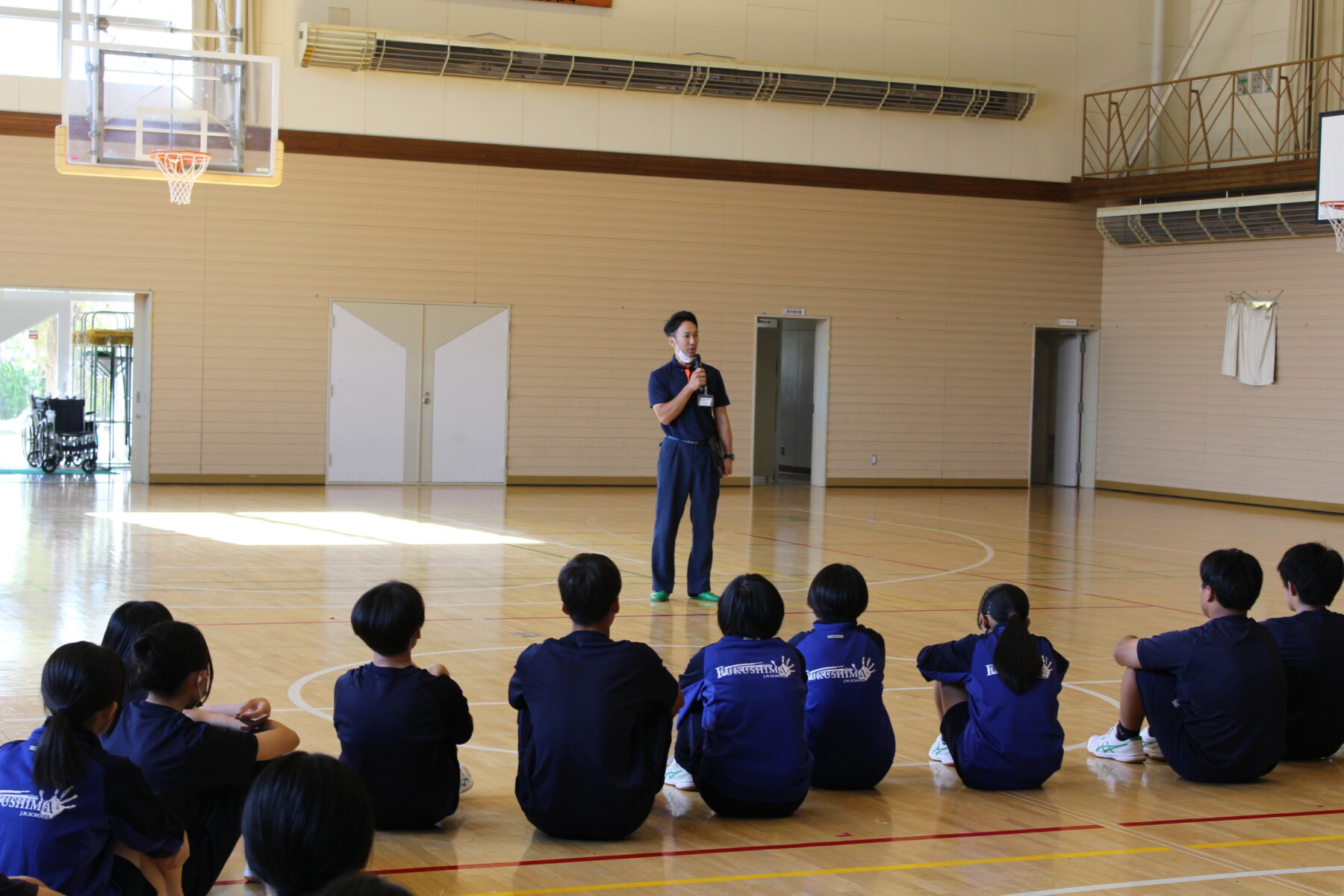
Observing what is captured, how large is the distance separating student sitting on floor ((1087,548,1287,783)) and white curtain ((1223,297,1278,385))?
48.2ft

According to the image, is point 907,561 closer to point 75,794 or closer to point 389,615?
point 389,615

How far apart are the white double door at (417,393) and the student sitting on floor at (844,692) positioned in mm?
13734

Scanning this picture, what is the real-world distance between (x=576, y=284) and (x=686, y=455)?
32.5 ft

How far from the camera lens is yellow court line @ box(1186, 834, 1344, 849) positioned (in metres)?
4.10

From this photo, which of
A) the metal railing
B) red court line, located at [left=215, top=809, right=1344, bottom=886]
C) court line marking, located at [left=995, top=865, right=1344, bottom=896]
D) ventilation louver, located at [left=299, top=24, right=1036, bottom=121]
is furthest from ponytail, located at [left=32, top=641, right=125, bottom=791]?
the metal railing

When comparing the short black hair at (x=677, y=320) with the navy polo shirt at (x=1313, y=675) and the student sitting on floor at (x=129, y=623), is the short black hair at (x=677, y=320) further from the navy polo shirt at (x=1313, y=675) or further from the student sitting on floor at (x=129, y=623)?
the student sitting on floor at (x=129, y=623)

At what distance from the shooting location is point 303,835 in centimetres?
184

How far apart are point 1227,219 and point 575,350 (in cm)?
895

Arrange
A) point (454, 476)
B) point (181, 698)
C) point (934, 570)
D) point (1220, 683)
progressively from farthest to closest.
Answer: point (454, 476) < point (934, 570) < point (1220, 683) < point (181, 698)

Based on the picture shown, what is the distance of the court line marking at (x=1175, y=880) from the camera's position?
11.9 ft

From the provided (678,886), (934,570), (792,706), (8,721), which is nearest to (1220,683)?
(792,706)

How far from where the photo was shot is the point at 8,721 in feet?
16.6

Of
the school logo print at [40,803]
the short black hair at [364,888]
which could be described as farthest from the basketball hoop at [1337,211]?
the short black hair at [364,888]

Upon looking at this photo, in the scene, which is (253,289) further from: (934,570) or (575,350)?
(934,570)
